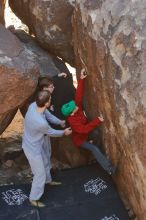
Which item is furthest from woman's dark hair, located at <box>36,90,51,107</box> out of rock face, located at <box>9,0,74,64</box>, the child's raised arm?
rock face, located at <box>9,0,74,64</box>

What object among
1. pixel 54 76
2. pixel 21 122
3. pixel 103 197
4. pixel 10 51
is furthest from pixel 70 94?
pixel 21 122

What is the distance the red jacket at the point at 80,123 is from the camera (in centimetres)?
566

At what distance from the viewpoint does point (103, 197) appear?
5.82 m

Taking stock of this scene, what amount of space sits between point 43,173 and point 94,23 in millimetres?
1770

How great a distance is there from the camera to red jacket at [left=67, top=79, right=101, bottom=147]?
566 centimetres

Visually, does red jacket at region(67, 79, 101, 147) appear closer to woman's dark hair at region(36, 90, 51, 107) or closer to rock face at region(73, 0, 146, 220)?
rock face at region(73, 0, 146, 220)

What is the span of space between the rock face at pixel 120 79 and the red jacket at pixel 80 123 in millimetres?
150

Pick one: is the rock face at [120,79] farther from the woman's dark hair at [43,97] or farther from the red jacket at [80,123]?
the woman's dark hair at [43,97]

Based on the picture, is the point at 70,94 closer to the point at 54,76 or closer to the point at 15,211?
the point at 54,76

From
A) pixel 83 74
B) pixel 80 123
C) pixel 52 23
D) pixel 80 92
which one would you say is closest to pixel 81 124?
pixel 80 123

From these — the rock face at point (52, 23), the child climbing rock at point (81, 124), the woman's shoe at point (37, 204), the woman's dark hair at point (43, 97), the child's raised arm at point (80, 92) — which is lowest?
the woman's shoe at point (37, 204)

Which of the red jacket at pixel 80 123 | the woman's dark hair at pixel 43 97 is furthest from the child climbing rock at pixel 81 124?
the woman's dark hair at pixel 43 97

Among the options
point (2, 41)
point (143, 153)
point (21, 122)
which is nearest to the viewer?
point (143, 153)

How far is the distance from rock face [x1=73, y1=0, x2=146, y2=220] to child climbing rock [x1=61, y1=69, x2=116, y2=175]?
3.7 inches
